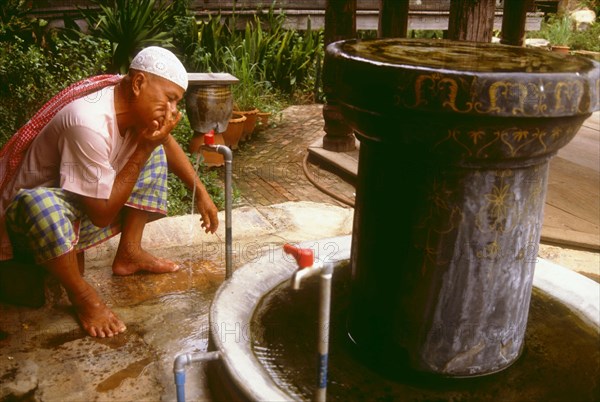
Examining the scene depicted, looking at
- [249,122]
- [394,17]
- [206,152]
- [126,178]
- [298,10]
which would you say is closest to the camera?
[126,178]

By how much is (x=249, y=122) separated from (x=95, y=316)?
16.2 ft

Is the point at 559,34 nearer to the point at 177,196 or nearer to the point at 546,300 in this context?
the point at 177,196

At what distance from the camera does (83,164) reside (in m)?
2.38

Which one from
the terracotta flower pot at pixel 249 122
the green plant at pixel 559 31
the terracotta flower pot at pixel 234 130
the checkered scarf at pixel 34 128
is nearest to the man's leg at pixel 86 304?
the checkered scarf at pixel 34 128

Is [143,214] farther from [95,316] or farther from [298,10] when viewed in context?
[298,10]

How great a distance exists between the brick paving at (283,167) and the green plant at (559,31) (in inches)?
311

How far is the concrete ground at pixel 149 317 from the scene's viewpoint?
2221mm

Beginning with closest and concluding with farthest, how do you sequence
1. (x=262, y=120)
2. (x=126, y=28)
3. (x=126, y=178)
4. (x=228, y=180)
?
1. (x=126, y=178)
2. (x=228, y=180)
3. (x=126, y=28)
4. (x=262, y=120)

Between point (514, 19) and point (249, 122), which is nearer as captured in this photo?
point (514, 19)

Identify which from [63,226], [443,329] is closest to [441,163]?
[443,329]

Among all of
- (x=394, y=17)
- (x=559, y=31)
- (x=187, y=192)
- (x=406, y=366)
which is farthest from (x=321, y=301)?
(x=559, y=31)

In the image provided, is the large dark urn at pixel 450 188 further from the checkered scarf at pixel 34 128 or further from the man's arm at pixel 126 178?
the checkered scarf at pixel 34 128

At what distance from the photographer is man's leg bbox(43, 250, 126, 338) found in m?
2.52

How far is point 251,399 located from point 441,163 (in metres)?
0.90
